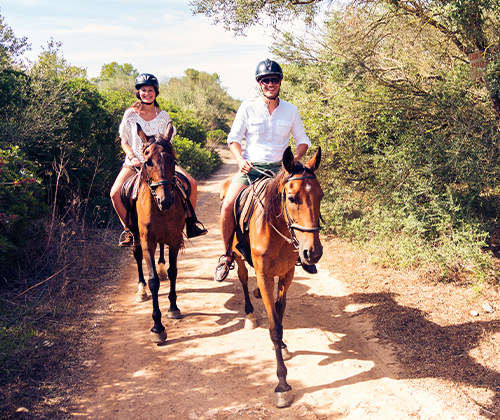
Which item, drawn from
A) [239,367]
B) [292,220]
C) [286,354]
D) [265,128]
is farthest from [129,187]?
[286,354]

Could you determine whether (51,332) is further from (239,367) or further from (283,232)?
(283,232)

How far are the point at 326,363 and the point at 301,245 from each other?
190 centimetres

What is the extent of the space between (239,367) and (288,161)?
101 inches

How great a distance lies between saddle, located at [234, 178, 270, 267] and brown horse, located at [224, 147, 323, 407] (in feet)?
0.30

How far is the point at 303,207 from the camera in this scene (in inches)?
136

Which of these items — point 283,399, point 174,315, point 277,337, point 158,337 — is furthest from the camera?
point 174,315

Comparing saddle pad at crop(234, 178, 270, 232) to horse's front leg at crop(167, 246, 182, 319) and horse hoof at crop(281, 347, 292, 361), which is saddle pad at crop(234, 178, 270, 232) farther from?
horse hoof at crop(281, 347, 292, 361)

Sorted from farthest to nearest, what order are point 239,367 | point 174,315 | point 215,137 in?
point 215,137 → point 174,315 → point 239,367

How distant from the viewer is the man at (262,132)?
4711mm

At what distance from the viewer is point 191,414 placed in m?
3.70

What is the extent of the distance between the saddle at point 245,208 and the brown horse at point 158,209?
2.84 feet

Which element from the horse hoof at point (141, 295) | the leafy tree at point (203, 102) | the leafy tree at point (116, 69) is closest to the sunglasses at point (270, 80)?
the horse hoof at point (141, 295)

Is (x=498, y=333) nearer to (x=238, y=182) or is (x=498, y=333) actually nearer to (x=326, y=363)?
(x=326, y=363)

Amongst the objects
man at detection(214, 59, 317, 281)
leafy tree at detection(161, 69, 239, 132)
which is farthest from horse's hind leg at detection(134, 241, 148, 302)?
leafy tree at detection(161, 69, 239, 132)
